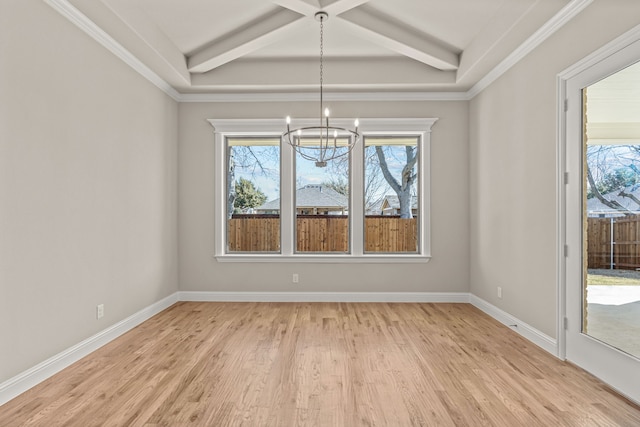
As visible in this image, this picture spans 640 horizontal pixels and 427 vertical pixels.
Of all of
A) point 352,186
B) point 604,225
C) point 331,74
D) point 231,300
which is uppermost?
point 331,74

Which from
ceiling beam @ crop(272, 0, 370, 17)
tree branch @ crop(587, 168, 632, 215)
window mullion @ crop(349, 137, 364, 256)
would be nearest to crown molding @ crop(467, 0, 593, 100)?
tree branch @ crop(587, 168, 632, 215)

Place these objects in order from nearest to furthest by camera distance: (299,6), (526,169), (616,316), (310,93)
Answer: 1. (616,316)
2. (299,6)
3. (526,169)
4. (310,93)

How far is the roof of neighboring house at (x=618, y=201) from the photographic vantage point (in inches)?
101

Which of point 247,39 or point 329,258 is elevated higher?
point 247,39

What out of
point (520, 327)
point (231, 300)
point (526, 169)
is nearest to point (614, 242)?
point (526, 169)

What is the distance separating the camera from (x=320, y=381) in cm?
276

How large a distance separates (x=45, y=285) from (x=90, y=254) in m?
0.56

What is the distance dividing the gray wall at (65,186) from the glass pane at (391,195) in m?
2.83

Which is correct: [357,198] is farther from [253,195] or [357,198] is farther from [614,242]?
[614,242]

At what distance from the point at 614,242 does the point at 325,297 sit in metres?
3.36

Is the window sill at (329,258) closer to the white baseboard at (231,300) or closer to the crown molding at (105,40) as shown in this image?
the white baseboard at (231,300)

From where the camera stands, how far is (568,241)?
10.3 ft

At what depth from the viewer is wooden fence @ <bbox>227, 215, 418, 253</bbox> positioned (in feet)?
17.9

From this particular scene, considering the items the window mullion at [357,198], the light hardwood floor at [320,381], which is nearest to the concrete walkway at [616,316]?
the light hardwood floor at [320,381]
